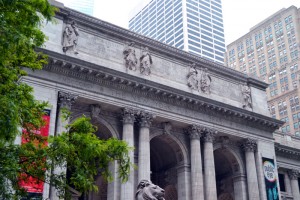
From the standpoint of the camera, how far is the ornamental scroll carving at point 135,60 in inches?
1479

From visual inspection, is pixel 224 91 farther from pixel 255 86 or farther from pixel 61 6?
pixel 61 6

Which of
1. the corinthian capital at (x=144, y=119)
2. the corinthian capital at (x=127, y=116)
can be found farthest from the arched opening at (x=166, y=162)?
the corinthian capital at (x=127, y=116)

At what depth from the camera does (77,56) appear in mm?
34875

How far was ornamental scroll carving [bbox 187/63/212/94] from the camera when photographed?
41.3 m

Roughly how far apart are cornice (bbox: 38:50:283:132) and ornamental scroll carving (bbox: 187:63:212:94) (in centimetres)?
178

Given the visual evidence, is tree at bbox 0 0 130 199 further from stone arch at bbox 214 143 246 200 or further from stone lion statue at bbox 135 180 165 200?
stone arch at bbox 214 143 246 200

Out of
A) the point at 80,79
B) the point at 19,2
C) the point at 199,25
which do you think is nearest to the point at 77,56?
the point at 80,79

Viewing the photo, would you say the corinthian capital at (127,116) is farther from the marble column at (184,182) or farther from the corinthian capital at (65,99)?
the marble column at (184,182)

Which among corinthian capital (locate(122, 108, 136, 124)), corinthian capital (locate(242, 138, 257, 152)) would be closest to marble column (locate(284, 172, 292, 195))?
corinthian capital (locate(242, 138, 257, 152))

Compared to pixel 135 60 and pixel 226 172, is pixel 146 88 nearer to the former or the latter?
pixel 135 60

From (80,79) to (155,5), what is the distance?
157 m

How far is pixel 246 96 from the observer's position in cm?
4559

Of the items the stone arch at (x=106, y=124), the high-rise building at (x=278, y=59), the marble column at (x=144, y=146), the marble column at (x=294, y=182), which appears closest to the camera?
the marble column at (x=144, y=146)

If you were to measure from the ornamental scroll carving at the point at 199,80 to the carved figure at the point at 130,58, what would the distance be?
635cm
